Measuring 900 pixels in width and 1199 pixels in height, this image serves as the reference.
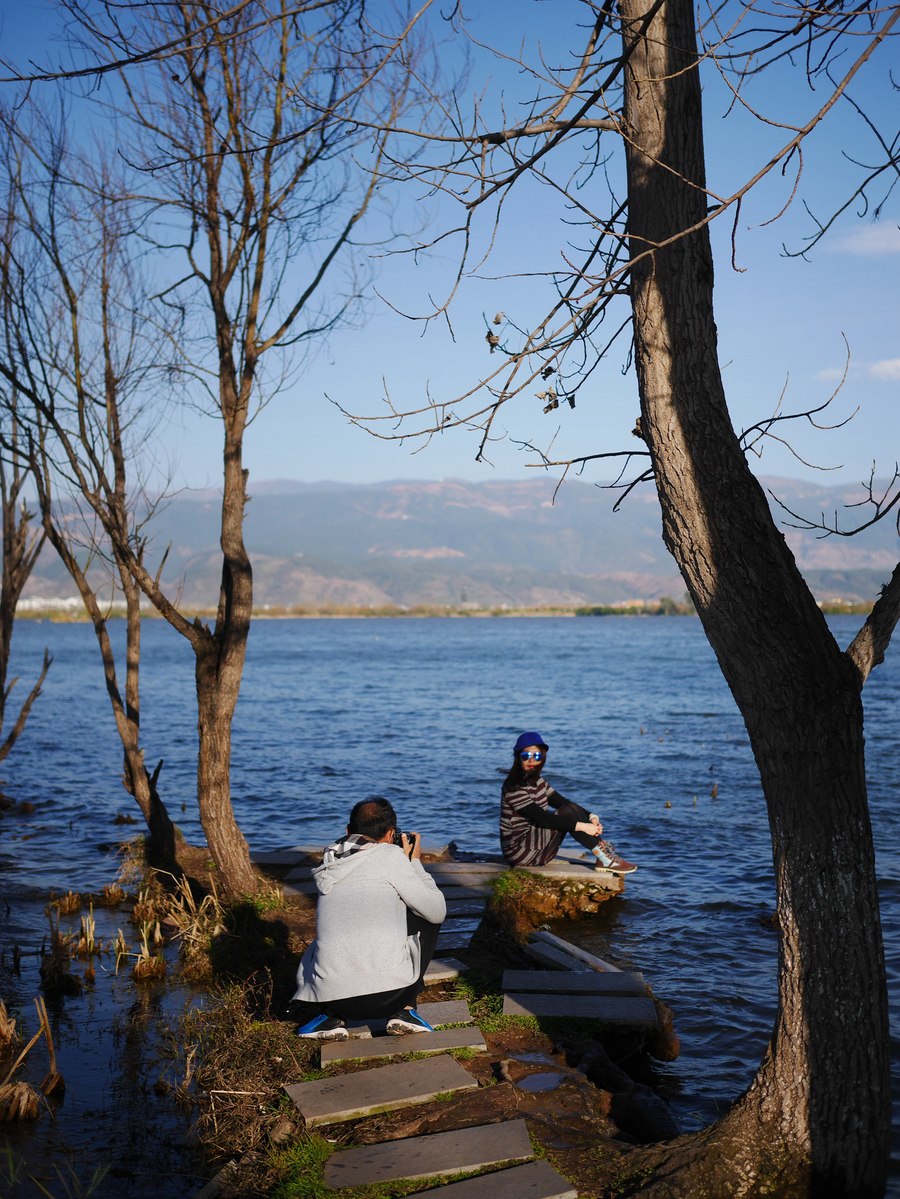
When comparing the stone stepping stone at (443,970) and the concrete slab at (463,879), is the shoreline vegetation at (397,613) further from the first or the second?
the stone stepping stone at (443,970)

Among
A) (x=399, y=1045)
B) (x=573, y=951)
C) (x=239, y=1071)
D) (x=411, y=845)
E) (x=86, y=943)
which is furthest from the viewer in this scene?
(x=86, y=943)

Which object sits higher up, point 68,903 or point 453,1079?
point 453,1079

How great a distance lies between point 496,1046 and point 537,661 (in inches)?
2175

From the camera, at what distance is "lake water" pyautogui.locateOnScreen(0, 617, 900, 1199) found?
8820 mm

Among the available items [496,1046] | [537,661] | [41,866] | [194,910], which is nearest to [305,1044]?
→ [496,1046]

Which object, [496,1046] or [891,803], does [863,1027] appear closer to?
[496,1046]

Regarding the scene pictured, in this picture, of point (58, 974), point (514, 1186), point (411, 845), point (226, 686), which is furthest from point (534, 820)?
point (514, 1186)

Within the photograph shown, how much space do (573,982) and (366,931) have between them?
188 cm

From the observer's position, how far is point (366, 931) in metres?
5.57

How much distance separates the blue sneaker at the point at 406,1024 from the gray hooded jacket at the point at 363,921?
192 millimetres

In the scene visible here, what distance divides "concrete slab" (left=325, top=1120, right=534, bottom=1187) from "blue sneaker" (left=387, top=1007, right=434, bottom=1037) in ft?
3.26

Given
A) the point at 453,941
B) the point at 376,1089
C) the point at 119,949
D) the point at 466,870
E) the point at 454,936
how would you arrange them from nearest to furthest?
1. the point at 376,1089
2. the point at 453,941
3. the point at 454,936
4. the point at 119,949
5. the point at 466,870

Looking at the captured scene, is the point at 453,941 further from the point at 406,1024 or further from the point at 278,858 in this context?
the point at 278,858

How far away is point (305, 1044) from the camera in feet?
18.4
